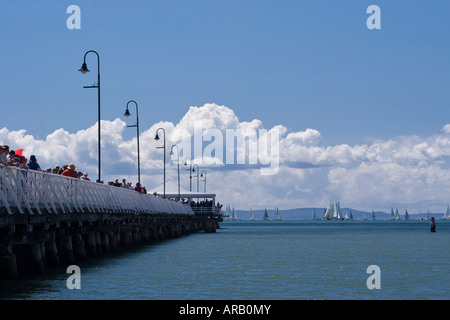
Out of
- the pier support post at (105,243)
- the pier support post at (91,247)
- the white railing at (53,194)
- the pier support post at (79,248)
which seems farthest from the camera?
the pier support post at (105,243)

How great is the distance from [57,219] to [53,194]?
90cm

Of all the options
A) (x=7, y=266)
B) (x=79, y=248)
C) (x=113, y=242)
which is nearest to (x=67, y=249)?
(x=79, y=248)

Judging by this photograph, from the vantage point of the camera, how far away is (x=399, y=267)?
39.9 meters

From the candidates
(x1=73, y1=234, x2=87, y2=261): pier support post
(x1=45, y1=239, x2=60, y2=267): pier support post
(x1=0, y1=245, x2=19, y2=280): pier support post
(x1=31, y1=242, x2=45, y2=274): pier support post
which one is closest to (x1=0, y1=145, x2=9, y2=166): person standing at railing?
(x1=0, y1=245, x2=19, y2=280): pier support post

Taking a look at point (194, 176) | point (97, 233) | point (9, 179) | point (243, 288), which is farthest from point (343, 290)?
point (194, 176)

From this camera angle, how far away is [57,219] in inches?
1178

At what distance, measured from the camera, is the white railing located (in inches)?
981

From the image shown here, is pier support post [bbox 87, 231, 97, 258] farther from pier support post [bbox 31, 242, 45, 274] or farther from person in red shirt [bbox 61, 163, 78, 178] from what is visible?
pier support post [bbox 31, 242, 45, 274]

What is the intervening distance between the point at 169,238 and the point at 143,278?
45451 mm

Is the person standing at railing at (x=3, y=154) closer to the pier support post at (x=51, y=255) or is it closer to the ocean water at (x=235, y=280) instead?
the ocean water at (x=235, y=280)

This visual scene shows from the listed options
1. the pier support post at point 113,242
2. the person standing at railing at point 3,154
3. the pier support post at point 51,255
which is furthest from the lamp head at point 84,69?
the person standing at railing at point 3,154

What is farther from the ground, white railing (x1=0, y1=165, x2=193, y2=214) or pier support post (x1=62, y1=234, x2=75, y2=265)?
white railing (x1=0, y1=165, x2=193, y2=214)

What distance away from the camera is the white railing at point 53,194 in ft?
81.7
